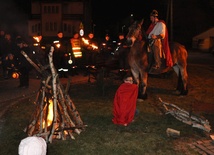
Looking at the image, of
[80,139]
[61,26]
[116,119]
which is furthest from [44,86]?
[61,26]

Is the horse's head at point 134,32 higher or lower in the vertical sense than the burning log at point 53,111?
higher

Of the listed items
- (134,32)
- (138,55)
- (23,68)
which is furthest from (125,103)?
(23,68)

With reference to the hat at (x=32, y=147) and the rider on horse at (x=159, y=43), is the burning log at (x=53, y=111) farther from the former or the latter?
the rider on horse at (x=159, y=43)

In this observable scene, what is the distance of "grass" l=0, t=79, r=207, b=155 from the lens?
238 inches

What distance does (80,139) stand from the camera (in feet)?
21.6

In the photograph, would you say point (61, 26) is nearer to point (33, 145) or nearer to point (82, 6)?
point (82, 6)

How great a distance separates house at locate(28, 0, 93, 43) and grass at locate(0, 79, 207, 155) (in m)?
39.1

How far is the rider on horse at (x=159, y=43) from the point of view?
9594 millimetres

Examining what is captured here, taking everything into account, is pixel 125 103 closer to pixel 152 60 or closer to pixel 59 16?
pixel 152 60

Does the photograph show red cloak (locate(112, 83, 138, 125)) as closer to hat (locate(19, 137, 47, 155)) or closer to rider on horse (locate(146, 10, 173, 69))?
rider on horse (locate(146, 10, 173, 69))

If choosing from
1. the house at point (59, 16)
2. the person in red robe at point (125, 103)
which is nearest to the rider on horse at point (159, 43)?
the person in red robe at point (125, 103)

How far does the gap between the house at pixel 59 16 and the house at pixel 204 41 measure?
1817cm

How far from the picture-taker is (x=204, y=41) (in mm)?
46625

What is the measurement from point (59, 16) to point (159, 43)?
133 ft
